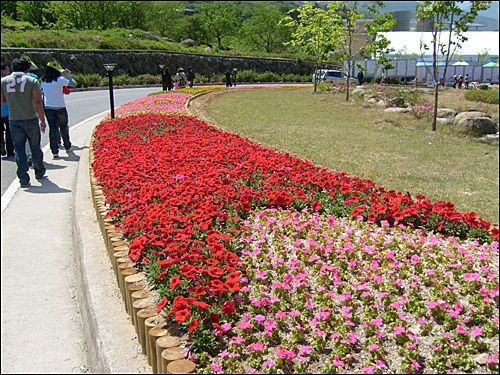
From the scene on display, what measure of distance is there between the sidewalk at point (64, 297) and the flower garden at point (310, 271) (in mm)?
374

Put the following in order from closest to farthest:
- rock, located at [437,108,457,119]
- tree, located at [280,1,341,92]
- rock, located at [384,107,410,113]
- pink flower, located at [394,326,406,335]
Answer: pink flower, located at [394,326,406,335], rock, located at [437,108,457,119], rock, located at [384,107,410,113], tree, located at [280,1,341,92]

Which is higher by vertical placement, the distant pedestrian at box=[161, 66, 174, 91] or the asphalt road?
the distant pedestrian at box=[161, 66, 174, 91]

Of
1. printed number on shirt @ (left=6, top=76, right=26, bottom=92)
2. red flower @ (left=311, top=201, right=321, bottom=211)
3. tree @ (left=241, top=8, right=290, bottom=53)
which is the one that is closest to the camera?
red flower @ (left=311, top=201, right=321, bottom=211)

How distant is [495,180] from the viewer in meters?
8.19

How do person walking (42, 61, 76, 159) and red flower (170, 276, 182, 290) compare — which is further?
person walking (42, 61, 76, 159)

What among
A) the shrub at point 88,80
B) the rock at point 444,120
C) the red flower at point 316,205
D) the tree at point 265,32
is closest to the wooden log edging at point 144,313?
the red flower at point 316,205

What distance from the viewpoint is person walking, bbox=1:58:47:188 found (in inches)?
279

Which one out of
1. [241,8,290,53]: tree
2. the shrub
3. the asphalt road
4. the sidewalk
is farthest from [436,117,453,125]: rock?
[241,8,290,53]: tree

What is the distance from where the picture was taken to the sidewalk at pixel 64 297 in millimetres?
3299

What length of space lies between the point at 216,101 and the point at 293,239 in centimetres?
1856

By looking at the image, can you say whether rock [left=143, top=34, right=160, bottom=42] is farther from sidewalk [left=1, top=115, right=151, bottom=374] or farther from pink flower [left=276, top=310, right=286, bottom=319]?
pink flower [left=276, top=310, right=286, bottom=319]

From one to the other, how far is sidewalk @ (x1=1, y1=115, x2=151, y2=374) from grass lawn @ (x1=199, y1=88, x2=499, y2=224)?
455cm

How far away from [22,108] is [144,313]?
17.4 ft

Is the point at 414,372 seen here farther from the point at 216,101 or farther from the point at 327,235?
the point at 216,101
